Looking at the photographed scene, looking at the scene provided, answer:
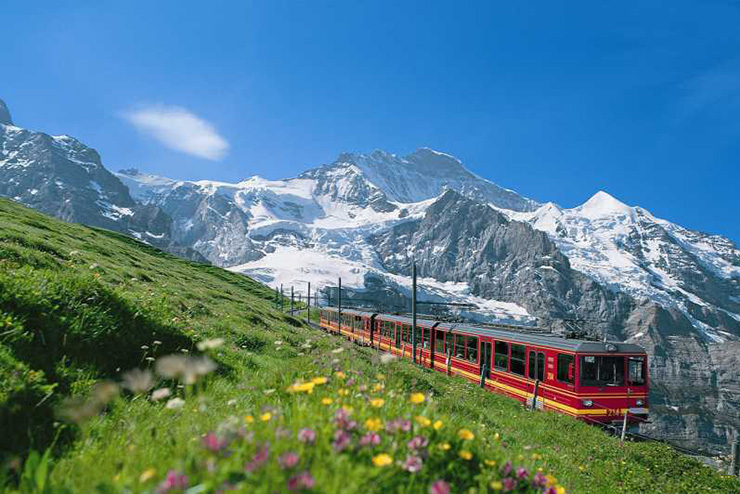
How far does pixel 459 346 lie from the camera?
24.1 metres

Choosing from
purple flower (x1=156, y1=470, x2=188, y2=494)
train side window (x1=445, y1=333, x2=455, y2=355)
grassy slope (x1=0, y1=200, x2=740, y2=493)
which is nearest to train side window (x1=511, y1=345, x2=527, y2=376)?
train side window (x1=445, y1=333, x2=455, y2=355)

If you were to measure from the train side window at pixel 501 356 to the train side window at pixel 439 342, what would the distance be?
569 cm

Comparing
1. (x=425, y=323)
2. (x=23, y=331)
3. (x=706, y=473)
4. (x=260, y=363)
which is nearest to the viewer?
(x=23, y=331)

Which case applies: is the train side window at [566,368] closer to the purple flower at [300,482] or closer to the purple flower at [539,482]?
the purple flower at [539,482]

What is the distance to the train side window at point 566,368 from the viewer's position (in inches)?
652

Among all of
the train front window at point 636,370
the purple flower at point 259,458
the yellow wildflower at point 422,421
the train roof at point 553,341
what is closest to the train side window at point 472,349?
the train roof at point 553,341

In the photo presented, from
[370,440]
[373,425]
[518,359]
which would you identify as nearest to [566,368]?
[518,359]

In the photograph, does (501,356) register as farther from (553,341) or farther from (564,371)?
(564,371)

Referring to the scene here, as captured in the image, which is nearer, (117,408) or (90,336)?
(117,408)

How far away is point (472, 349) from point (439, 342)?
13.3 ft

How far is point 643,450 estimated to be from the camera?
10.7 meters

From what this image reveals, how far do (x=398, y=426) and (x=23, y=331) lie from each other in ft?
14.8

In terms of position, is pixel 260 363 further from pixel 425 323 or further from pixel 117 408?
pixel 425 323

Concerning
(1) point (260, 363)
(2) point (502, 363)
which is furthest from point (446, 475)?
(2) point (502, 363)
